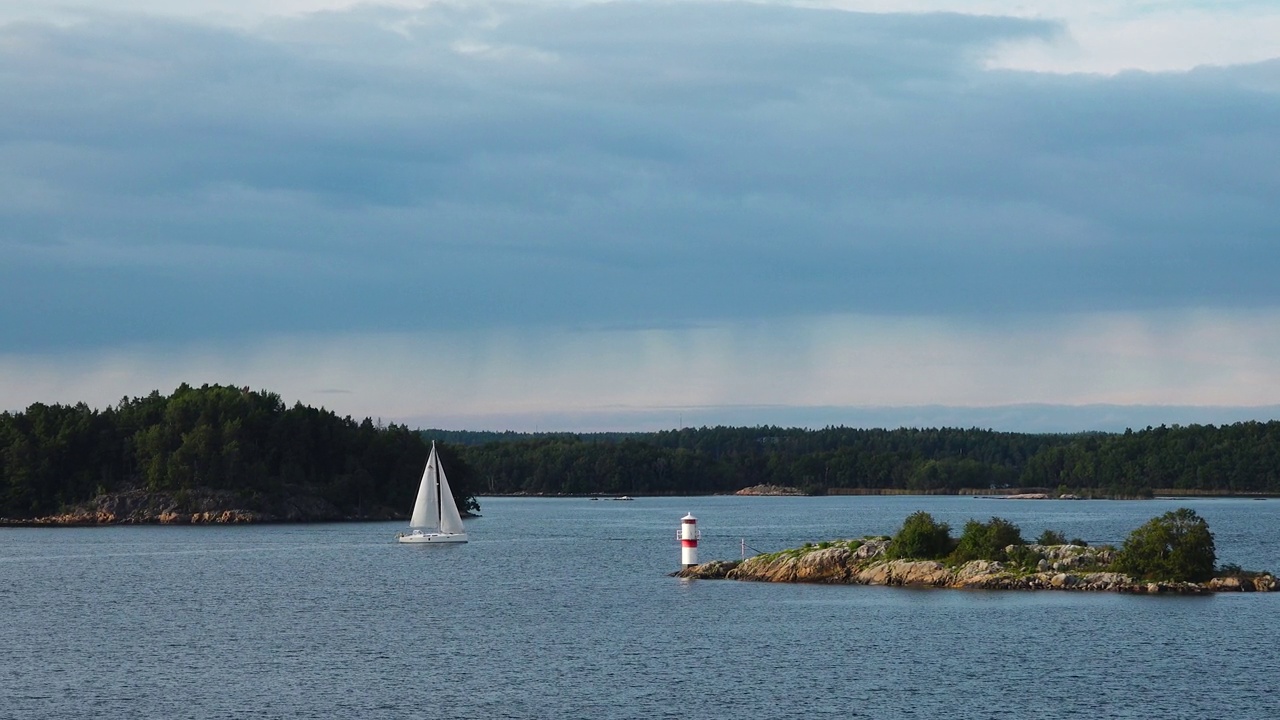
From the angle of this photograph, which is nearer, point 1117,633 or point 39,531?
point 1117,633

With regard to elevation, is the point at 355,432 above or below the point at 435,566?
above

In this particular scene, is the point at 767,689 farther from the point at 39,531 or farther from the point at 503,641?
the point at 39,531

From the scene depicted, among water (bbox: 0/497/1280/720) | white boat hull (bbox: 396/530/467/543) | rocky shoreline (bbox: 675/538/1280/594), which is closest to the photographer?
water (bbox: 0/497/1280/720)

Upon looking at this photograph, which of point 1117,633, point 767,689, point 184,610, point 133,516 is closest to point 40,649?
point 184,610

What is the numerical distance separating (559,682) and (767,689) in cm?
625

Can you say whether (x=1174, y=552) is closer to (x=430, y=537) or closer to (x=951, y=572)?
(x=951, y=572)

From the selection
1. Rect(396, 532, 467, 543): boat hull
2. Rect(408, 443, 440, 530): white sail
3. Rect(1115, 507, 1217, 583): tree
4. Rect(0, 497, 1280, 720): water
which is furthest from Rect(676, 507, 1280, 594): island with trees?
Rect(408, 443, 440, 530): white sail

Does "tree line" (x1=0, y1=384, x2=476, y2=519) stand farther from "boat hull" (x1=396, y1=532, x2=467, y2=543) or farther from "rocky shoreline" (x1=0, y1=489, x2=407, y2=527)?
"boat hull" (x1=396, y1=532, x2=467, y2=543)

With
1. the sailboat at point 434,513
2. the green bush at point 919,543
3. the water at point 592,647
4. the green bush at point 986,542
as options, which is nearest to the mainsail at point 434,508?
the sailboat at point 434,513

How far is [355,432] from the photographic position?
16200 cm

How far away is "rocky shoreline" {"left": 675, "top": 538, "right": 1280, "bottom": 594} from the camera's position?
6275 cm

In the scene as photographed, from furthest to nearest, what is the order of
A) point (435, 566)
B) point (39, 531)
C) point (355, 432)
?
point (355, 432)
point (39, 531)
point (435, 566)

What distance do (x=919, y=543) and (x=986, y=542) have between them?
3.30m

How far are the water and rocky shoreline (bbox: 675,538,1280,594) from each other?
1.73 metres
